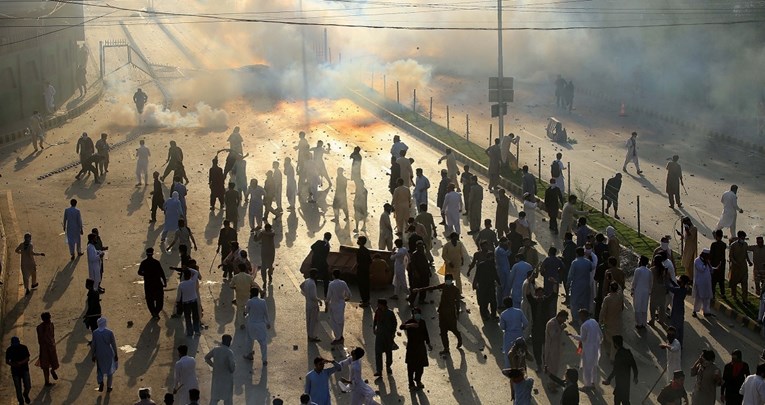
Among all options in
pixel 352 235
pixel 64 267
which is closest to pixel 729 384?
pixel 352 235

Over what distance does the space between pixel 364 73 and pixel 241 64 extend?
6.30 meters

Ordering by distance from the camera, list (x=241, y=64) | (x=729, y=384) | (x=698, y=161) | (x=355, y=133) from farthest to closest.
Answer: (x=241, y=64) → (x=355, y=133) → (x=698, y=161) → (x=729, y=384)

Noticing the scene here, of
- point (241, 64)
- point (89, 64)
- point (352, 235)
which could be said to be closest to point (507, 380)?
point (352, 235)

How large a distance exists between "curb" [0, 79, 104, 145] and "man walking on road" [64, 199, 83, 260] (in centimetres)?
1455

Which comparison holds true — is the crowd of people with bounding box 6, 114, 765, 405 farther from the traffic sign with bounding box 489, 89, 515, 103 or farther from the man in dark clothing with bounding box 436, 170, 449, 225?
the traffic sign with bounding box 489, 89, 515, 103

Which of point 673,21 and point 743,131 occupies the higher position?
point 673,21

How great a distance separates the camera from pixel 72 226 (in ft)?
75.7

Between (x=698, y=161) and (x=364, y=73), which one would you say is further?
(x=364, y=73)

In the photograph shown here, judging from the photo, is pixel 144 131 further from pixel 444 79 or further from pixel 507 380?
pixel 507 380

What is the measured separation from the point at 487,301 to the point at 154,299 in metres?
5.41

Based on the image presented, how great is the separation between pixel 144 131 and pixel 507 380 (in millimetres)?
23528

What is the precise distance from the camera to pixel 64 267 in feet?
75.1

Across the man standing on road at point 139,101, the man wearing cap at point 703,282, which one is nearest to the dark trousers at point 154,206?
the man wearing cap at point 703,282

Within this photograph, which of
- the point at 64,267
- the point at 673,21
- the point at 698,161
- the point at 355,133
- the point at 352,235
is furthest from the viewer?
the point at 673,21
